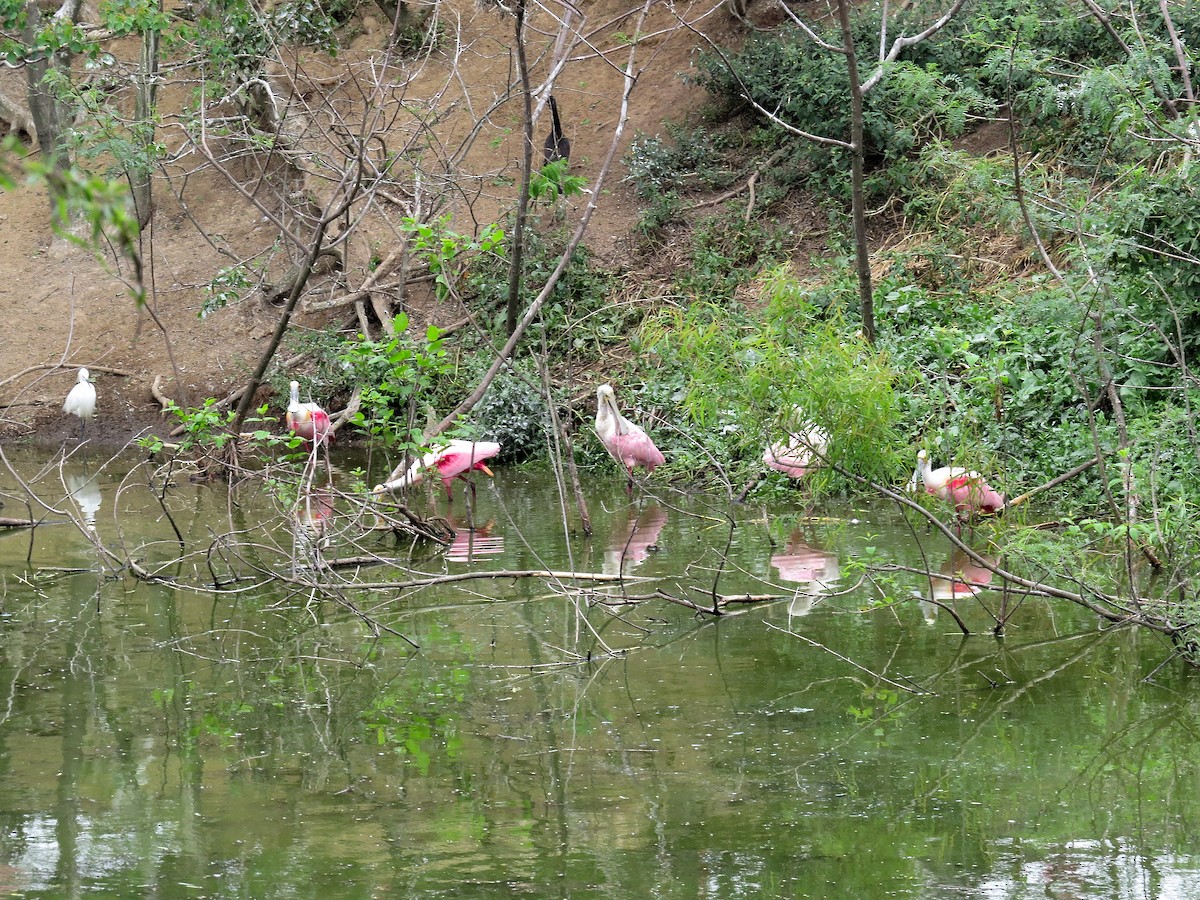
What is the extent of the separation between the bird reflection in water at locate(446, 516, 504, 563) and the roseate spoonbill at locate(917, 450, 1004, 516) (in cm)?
273

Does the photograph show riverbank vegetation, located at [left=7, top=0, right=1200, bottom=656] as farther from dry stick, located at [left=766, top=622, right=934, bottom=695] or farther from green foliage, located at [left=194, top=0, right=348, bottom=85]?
dry stick, located at [left=766, top=622, right=934, bottom=695]

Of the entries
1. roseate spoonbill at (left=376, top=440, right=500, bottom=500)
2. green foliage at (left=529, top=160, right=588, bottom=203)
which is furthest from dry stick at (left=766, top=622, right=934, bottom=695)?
green foliage at (left=529, top=160, right=588, bottom=203)

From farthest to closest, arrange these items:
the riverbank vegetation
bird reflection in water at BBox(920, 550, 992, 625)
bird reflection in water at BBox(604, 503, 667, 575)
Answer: bird reflection in water at BBox(604, 503, 667, 575)
the riverbank vegetation
bird reflection in water at BBox(920, 550, 992, 625)

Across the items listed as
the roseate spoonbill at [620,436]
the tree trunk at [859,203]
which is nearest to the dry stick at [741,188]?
the tree trunk at [859,203]

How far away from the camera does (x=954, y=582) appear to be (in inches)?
259

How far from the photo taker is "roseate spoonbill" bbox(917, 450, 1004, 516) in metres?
7.17

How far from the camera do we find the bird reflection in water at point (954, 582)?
21.5ft

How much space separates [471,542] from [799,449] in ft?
7.83

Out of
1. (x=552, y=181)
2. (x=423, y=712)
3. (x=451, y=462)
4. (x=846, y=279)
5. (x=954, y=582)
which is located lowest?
(x=423, y=712)

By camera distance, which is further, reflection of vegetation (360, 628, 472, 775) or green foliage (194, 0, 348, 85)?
green foliage (194, 0, 348, 85)

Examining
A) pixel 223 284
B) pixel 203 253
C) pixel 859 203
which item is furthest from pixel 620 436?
pixel 203 253

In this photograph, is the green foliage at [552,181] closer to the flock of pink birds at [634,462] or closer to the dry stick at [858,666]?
the flock of pink birds at [634,462]

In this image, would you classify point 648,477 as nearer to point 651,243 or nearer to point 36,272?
point 651,243

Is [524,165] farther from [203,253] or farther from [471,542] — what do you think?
[203,253]
